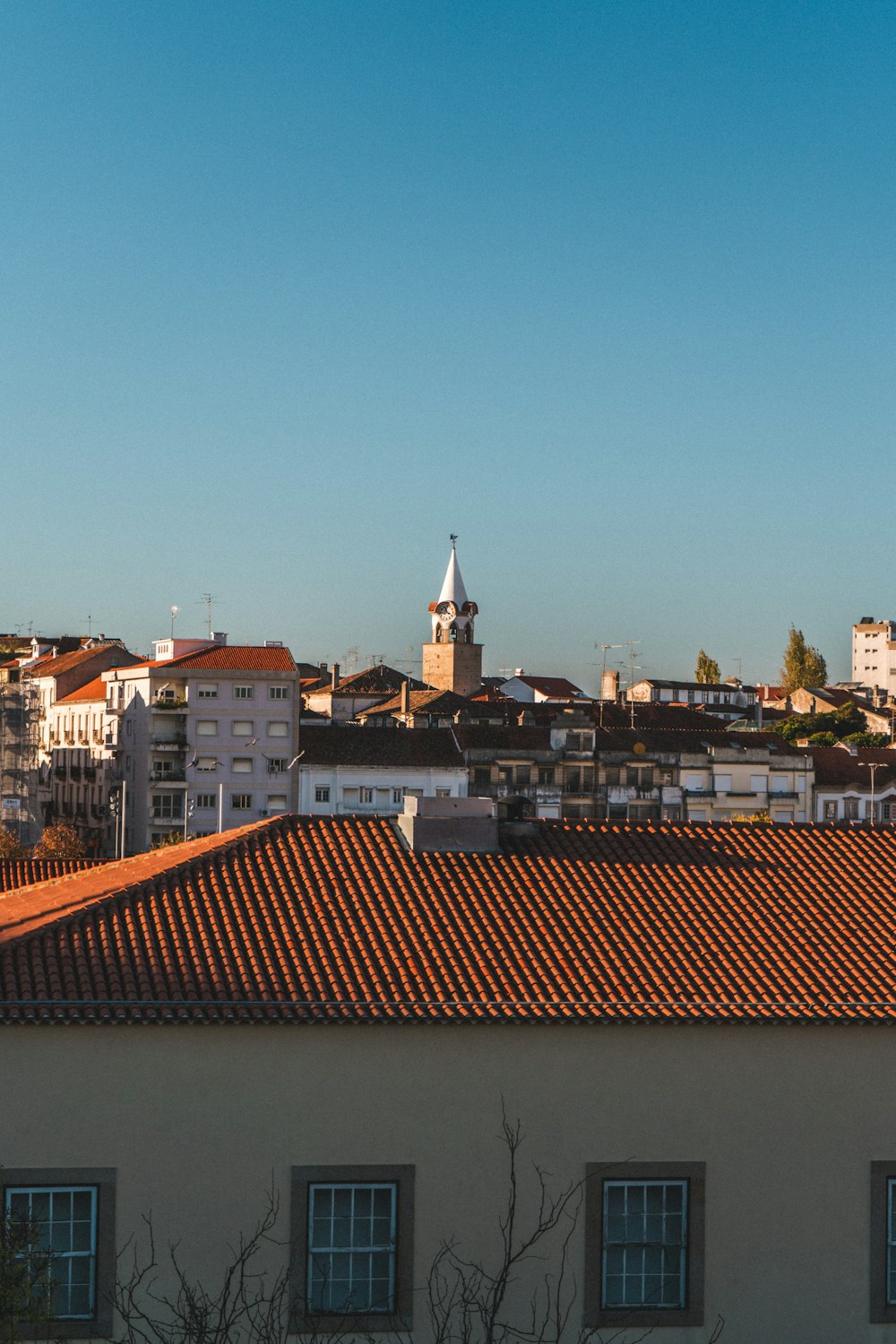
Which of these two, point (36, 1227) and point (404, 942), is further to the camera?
point (404, 942)

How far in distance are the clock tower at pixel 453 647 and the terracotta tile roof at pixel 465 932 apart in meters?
121

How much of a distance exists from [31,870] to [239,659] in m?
50.6

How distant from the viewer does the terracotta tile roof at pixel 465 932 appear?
13.4 metres

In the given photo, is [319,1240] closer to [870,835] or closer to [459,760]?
[870,835]

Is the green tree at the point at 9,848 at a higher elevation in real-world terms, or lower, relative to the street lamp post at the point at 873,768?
lower

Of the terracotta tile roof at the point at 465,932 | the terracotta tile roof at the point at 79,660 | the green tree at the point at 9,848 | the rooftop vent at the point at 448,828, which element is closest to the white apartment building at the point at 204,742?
the terracotta tile roof at the point at 79,660

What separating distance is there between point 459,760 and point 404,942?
64.7 metres

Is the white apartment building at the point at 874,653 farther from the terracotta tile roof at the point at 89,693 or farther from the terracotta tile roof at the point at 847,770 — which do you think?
the terracotta tile roof at the point at 89,693

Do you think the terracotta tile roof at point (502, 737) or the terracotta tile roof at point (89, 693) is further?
the terracotta tile roof at point (89, 693)

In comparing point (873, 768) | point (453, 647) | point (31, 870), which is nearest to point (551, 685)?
point (453, 647)

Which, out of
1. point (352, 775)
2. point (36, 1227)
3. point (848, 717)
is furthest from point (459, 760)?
point (36, 1227)

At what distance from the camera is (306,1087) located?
43.8ft

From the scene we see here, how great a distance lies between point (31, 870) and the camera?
94.8 ft

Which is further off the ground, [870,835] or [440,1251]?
[870,835]
